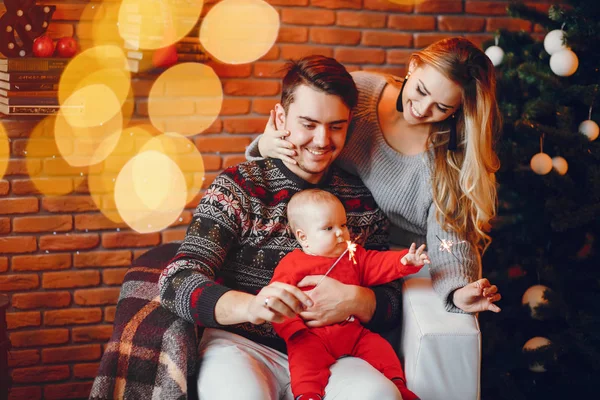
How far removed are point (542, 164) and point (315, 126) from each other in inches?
35.5

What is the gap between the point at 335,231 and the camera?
1632 millimetres

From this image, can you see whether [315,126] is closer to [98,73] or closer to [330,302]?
[330,302]

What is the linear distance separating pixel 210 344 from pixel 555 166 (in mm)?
1367

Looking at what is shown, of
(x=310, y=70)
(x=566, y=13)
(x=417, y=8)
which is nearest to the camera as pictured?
(x=310, y=70)

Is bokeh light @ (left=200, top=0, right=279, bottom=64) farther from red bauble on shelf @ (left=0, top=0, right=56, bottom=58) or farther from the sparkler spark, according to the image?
the sparkler spark

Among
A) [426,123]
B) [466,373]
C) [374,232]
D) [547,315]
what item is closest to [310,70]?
[426,123]

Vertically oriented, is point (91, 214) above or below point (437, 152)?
below

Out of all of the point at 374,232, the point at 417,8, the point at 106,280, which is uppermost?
the point at 417,8

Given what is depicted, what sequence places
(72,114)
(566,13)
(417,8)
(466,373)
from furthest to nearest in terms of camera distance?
(417,8), (72,114), (566,13), (466,373)

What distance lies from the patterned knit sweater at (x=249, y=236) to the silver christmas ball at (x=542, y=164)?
2.18ft

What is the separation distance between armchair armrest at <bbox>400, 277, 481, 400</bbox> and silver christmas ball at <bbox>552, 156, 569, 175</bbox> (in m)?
0.80

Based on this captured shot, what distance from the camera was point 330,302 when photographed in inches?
63.2

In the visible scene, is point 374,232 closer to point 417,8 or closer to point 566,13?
point 566,13

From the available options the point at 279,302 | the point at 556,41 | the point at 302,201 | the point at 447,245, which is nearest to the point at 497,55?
the point at 556,41
